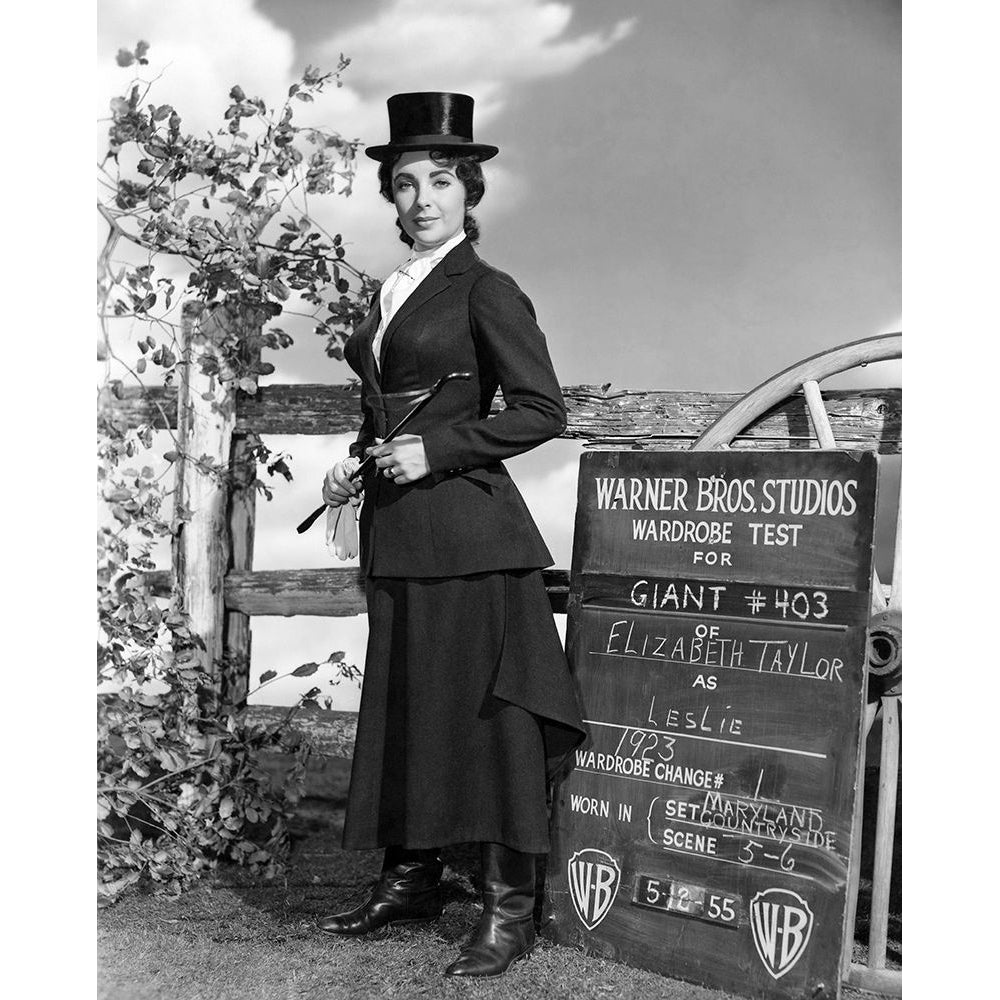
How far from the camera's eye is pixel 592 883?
9.91ft

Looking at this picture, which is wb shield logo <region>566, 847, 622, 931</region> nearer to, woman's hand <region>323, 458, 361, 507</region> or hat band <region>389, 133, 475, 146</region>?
woman's hand <region>323, 458, 361, 507</region>

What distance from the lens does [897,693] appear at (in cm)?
296

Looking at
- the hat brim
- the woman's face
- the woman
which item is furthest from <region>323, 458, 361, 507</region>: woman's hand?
the hat brim

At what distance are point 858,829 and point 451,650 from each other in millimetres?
1010

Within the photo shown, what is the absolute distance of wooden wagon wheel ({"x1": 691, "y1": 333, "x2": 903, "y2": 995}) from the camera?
2.87 m

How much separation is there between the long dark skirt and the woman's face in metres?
0.85

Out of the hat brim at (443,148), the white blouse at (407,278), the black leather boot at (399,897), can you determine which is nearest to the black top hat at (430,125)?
the hat brim at (443,148)

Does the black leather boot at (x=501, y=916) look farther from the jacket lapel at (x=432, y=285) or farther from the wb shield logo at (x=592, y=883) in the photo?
the jacket lapel at (x=432, y=285)

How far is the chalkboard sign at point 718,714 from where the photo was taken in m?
2.77

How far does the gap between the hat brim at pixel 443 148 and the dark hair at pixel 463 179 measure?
1 centimetres

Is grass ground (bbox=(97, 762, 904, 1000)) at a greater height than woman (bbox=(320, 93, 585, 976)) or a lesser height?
lesser
